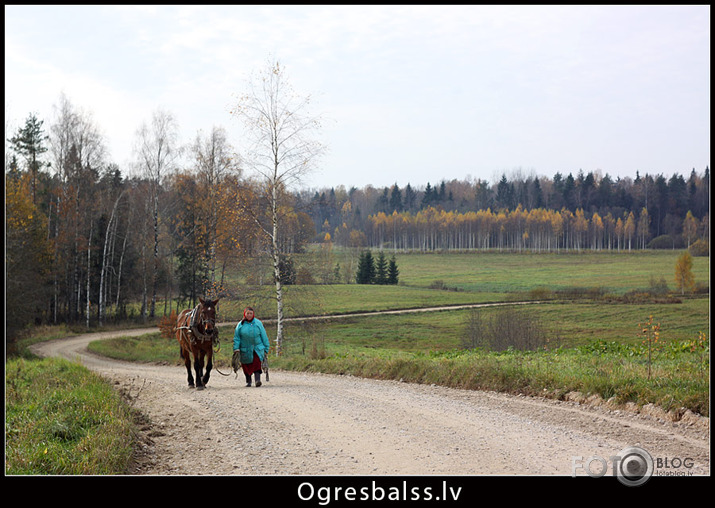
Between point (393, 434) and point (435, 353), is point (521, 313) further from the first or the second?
Answer: point (393, 434)

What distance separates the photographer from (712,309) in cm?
617

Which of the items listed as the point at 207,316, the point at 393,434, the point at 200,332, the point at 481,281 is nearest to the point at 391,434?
the point at 393,434

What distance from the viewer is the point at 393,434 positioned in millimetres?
7840

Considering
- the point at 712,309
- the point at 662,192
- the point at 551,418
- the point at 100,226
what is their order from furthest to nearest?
the point at 662,192 → the point at 100,226 → the point at 551,418 → the point at 712,309

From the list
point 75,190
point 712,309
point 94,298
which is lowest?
point 94,298

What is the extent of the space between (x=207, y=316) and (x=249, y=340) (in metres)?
1.13

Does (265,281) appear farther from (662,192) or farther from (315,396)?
(662,192)

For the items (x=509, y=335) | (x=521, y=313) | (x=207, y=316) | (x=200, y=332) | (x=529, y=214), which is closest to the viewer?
(x=207, y=316)

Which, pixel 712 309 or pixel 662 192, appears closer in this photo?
pixel 712 309

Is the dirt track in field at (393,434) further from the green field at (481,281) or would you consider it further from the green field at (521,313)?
the green field at (481,281)

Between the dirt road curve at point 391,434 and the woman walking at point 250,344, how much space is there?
4.58 feet

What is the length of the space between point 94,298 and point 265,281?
23.8 meters

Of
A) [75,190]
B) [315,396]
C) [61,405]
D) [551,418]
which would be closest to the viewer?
[551,418]
